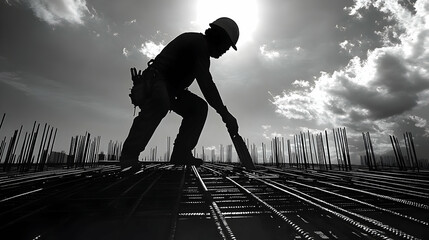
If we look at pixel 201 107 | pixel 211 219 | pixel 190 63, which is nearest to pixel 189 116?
pixel 201 107

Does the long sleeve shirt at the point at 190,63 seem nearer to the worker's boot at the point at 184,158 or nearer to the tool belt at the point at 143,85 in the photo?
the tool belt at the point at 143,85

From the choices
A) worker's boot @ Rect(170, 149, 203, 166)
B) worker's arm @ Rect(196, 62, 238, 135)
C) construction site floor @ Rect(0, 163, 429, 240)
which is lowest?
construction site floor @ Rect(0, 163, 429, 240)

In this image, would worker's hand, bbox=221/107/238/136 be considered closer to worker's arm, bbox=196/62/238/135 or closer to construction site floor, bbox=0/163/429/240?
worker's arm, bbox=196/62/238/135

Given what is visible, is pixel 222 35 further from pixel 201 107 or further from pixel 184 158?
pixel 184 158

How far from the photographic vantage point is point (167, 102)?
2953mm

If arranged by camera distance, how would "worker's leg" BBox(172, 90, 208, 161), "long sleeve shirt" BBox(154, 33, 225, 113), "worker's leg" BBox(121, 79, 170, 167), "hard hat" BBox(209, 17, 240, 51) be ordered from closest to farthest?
1. "worker's leg" BBox(121, 79, 170, 167)
2. "long sleeve shirt" BBox(154, 33, 225, 113)
3. "hard hat" BBox(209, 17, 240, 51)
4. "worker's leg" BBox(172, 90, 208, 161)

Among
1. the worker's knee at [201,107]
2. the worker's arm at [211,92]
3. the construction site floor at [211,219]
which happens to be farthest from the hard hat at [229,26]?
the construction site floor at [211,219]

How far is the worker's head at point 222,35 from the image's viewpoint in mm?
3166

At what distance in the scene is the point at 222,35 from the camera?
3.20 metres

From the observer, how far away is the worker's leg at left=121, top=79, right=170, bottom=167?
111 inches

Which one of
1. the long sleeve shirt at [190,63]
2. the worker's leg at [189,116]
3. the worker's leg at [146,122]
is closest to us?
the worker's leg at [146,122]

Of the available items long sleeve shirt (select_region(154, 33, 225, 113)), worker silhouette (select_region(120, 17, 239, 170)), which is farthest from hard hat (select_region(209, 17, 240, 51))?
long sleeve shirt (select_region(154, 33, 225, 113))

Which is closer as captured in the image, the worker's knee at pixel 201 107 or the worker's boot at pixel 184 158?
the worker's knee at pixel 201 107

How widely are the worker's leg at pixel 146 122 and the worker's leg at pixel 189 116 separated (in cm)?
75
